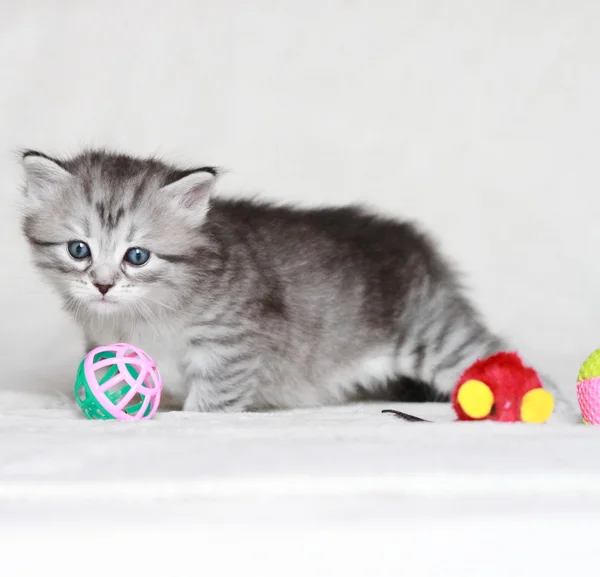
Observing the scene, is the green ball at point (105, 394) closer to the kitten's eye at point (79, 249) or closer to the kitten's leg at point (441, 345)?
the kitten's eye at point (79, 249)

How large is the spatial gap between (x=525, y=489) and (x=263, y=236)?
5.36 ft

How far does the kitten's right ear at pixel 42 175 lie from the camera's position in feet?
8.86

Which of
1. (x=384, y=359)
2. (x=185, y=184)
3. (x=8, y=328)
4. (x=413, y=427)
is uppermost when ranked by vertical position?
(x=185, y=184)

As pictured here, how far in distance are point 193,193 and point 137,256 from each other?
0.26 metres

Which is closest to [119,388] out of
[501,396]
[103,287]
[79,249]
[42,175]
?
[103,287]

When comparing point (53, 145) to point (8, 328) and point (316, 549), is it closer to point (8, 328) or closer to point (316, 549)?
point (8, 328)

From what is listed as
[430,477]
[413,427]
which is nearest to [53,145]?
[413,427]

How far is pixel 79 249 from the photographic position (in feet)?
8.61

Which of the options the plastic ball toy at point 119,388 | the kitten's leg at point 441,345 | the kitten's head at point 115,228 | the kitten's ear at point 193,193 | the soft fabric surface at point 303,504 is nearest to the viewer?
the soft fabric surface at point 303,504

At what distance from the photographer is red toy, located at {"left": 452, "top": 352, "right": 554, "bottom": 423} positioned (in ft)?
7.46

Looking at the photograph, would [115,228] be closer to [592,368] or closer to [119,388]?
[119,388]

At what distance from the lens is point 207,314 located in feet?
9.08

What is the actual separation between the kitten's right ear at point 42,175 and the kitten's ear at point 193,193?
29cm

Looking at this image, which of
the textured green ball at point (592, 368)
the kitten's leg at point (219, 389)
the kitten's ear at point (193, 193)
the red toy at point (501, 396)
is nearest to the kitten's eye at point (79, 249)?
the kitten's ear at point (193, 193)
